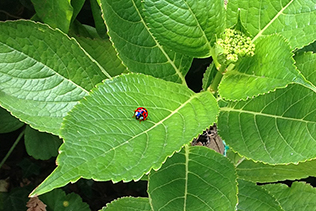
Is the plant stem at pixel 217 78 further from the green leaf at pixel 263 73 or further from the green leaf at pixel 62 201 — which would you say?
the green leaf at pixel 62 201

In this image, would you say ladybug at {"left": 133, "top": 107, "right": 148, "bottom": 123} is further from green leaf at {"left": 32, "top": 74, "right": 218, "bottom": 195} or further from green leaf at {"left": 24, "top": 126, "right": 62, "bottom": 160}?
green leaf at {"left": 24, "top": 126, "right": 62, "bottom": 160}

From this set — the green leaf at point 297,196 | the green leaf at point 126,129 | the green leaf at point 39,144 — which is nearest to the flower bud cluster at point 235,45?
the green leaf at point 126,129

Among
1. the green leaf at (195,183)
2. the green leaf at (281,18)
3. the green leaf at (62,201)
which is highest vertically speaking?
the green leaf at (281,18)

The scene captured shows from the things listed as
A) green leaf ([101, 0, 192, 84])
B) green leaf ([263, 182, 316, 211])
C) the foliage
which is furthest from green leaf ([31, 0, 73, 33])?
green leaf ([263, 182, 316, 211])

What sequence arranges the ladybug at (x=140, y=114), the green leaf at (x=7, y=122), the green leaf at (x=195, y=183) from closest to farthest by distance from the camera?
1. the ladybug at (x=140, y=114)
2. the green leaf at (x=195, y=183)
3. the green leaf at (x=7, y=122)

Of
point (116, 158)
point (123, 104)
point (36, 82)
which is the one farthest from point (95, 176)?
point (36, 82)

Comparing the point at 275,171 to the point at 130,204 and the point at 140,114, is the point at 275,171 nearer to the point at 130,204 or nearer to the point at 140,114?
the point at 130,204
